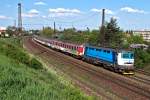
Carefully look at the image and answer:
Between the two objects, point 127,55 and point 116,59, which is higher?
point 127,55

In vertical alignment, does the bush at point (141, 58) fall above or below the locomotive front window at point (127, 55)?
below

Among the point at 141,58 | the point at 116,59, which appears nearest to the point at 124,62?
the point at 116,59

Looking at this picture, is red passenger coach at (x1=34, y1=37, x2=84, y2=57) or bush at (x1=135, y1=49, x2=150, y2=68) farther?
red passenger coach at (x1=34, y1=37, x2=84, y2=57)

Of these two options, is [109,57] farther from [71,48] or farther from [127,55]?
[71,48]

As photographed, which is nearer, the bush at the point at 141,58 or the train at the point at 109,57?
the train at the point at 109,57

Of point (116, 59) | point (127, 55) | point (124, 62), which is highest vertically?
point (127, 55)

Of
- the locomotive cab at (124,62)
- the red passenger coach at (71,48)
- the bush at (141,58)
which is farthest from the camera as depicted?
the red passenger coach at (71,48)

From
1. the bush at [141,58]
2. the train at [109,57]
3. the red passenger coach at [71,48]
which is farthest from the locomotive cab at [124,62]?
the red passenger coach at [71,48]

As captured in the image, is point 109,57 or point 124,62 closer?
point 124,62

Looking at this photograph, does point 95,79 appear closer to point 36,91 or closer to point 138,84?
point 138,84

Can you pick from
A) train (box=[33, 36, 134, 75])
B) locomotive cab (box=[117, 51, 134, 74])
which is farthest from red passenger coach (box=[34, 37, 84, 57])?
locomotive cab (box=[117, 51, 134, 74])

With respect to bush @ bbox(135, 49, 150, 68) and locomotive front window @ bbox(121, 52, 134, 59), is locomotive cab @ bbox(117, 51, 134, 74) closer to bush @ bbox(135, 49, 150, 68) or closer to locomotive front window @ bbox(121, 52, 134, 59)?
locomotive front window @ bbox(121, 52, 134, 59)

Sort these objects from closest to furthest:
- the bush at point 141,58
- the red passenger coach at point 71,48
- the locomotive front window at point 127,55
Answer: the locomotive front window at point 127,55 → the bush at point 141,58 → the red passenger coach at point 71,48

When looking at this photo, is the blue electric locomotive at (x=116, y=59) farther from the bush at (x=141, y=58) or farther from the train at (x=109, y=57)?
the bush at (x=141, y=58)
